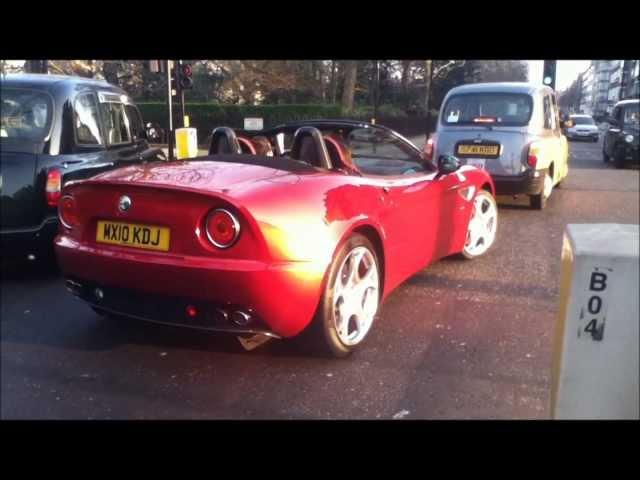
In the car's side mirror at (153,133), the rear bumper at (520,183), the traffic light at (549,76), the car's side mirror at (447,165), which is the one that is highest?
the traffic light at (549,76)

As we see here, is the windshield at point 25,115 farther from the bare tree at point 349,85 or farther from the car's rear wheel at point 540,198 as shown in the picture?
the bare tree at point 349,85

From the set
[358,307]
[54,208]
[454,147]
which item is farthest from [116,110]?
[454,147]

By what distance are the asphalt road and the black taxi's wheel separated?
12 cm

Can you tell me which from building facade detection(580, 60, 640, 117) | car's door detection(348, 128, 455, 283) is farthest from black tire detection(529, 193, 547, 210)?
building facade detection(580, 60, 640, 117)

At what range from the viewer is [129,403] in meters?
3.14

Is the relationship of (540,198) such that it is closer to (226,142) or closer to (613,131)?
(226,142)

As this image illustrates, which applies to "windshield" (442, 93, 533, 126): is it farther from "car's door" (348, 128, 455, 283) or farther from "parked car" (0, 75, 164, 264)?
"parked car" (0, 75, 164, 264)

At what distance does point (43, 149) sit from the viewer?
522 centimetres

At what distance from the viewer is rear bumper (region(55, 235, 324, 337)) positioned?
3.10 meters

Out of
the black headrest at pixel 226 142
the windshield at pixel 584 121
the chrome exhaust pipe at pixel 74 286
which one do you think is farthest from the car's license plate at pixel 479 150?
the windshield at pixel 584 121

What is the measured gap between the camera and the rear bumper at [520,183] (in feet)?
28.9

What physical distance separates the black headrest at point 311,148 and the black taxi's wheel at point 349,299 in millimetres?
645

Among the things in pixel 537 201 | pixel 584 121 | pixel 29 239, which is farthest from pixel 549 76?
pixel 29 239

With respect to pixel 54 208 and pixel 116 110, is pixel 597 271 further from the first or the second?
pixel 116 110
